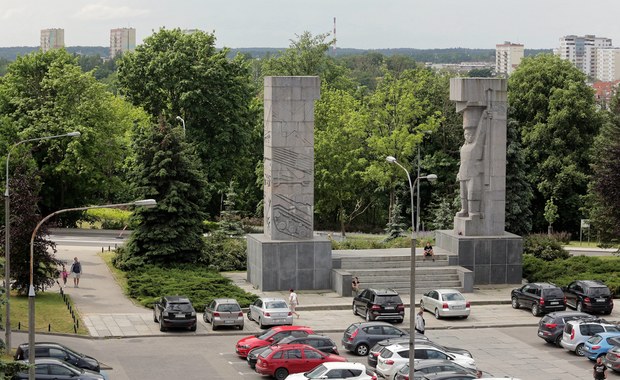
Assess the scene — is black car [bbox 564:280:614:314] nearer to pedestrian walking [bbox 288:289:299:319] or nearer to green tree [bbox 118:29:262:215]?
pedestrian walking [bbox 288:289:299:319]

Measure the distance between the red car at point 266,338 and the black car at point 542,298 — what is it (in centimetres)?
1402

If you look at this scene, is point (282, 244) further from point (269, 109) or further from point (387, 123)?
point (387, 123)

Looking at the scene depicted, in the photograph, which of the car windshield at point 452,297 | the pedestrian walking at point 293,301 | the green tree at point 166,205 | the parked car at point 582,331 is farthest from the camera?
the green tree at point 166,205

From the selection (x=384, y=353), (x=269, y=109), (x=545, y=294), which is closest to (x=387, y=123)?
(x=269, y=109)

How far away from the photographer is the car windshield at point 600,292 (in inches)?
2110

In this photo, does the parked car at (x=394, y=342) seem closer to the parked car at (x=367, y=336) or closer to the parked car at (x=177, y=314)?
the parked car at (x=367, y=336)

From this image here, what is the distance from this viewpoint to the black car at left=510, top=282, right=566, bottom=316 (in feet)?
175

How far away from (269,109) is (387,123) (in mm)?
32892

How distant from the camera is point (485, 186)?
6078 cm

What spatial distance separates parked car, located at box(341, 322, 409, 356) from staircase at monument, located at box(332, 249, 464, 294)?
41.5 ft

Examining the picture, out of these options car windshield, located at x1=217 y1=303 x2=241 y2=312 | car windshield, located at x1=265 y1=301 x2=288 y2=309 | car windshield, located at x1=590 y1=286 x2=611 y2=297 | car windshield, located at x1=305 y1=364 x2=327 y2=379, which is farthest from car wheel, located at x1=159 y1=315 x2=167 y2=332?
car windshield, located at x1=590 y1=286 x2=611 y2=297

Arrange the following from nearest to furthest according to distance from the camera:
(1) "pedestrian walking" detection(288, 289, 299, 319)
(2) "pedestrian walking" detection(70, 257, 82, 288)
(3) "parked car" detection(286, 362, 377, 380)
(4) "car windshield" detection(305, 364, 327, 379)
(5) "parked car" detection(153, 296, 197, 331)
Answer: (3) "parked car" detection(286, 362, 377, 380), (4) "car windshield" detection(305, 364, 327, 379), (5) "parked car" detection(153, 296, 197, 331), (1) "pedestrian walking" detection(288, 289, 299, 319), (2) "pedestrian walking" detection(70, 257, 82, 288)

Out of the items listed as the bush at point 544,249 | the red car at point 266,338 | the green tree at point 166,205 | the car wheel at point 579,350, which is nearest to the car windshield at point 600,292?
the car wheel at point 579,350

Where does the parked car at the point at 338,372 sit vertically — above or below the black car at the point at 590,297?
below
